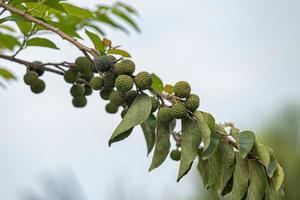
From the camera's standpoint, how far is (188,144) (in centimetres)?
139

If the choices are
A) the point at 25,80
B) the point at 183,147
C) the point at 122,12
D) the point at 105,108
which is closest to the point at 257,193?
the point at 183,147

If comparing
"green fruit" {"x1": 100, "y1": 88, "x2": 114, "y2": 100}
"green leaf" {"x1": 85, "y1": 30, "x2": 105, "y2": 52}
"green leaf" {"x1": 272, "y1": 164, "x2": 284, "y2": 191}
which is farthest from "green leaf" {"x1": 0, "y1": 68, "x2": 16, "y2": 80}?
"green leaf" {"x1": 272, "y1": 164, "x2": 284, "y2": 191}

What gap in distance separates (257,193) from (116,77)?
1.39ft

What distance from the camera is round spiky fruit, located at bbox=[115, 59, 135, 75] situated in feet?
4.73

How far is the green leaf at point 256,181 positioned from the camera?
1.40 metres

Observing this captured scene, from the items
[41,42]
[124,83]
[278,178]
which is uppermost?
[41,42]

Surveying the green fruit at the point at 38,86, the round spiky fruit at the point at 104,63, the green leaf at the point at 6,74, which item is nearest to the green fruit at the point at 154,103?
the round spiky fruit at the point at 104,63

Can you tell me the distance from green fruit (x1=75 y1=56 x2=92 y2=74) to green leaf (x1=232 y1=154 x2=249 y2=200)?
506 millimetres

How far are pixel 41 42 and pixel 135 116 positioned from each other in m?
0.60

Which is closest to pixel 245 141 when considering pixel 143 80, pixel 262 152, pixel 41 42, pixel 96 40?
pixel 262 152

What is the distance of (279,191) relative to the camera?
138cm

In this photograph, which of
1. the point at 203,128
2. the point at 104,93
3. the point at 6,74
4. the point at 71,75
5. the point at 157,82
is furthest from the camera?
the point at 6,74

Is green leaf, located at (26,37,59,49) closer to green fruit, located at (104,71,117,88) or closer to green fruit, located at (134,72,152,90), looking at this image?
green fruit, located at (104,71,117,88)

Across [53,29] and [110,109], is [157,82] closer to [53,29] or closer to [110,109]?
[110,109]
